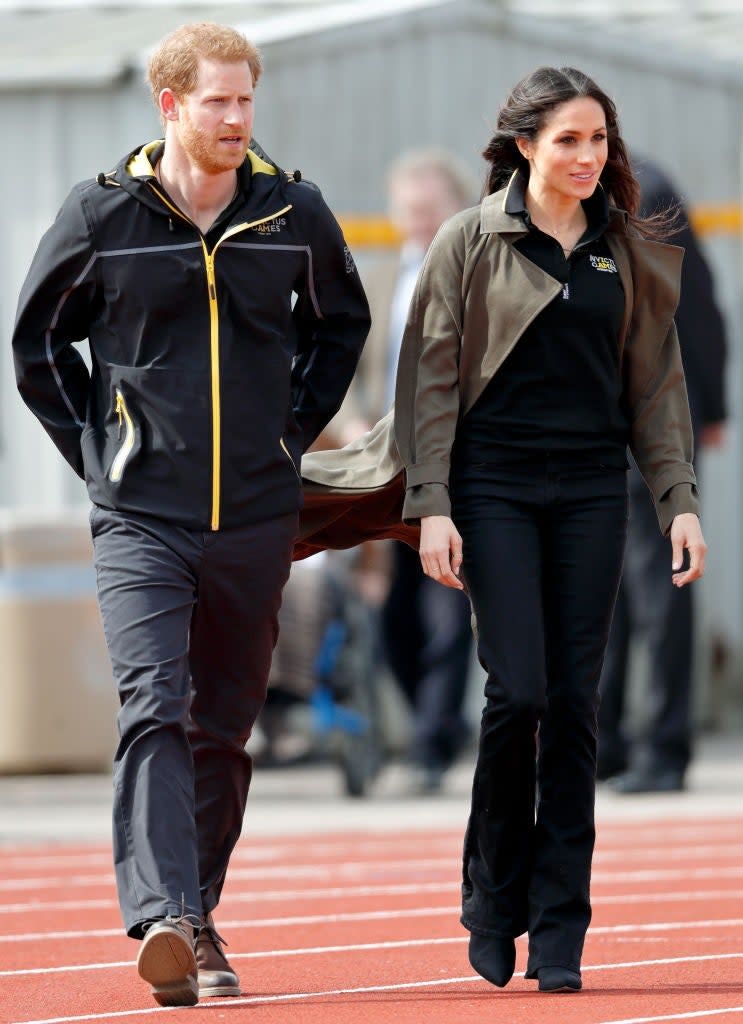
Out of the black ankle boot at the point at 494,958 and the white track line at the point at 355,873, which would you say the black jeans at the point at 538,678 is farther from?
the white track line at the point at 355,873

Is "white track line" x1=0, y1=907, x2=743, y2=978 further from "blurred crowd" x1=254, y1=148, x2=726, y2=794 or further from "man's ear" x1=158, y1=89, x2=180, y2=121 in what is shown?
"blurred crowd" x1=254, y1=148, x2=726, y2=794

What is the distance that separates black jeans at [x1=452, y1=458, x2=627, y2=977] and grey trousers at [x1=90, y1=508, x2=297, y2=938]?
0.51 metres

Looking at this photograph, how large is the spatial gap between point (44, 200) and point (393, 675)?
2.98m

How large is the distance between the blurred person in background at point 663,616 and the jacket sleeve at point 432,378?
4.72m

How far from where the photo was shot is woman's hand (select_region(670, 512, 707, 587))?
19.1 feet

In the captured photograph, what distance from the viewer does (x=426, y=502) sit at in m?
5.72

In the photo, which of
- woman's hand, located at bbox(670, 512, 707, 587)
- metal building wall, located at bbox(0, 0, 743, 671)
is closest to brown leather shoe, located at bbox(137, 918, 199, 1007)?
woman's hand, located at bbox(670, 512, 707, 587)

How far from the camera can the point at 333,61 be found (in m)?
13.1

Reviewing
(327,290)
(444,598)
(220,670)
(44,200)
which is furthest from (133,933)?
(44,200)

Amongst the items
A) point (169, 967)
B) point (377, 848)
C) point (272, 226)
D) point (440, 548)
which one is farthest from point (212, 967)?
point (377, 848)

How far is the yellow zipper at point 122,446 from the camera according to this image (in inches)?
223

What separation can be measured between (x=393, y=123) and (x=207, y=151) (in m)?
7.79

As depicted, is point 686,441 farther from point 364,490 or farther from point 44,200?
point 44,200

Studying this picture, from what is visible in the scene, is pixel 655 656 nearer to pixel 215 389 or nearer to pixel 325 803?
pixel 325 803
